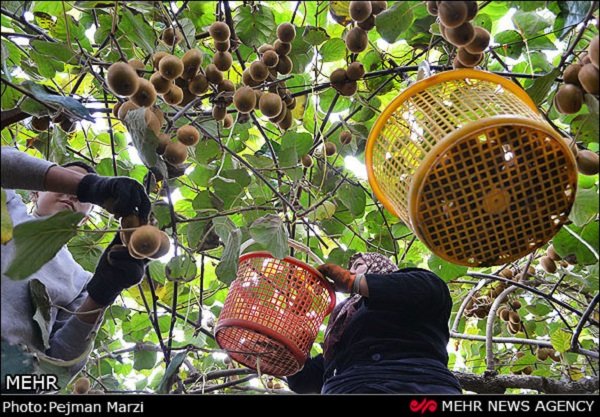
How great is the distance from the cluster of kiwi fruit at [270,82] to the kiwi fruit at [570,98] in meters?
0.64

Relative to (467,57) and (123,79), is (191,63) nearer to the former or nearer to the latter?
(123,79)

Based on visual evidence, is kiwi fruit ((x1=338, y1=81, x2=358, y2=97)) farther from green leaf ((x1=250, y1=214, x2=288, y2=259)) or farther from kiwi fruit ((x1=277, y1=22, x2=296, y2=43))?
green leaf ((x1=250, y1=214, x2=288, y2=259))

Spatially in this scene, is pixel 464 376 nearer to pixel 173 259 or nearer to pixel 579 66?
pixel 173 259

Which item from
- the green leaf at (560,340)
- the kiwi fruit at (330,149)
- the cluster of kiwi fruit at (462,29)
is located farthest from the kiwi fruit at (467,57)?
the green leaf at (560,340)

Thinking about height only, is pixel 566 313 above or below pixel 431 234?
above

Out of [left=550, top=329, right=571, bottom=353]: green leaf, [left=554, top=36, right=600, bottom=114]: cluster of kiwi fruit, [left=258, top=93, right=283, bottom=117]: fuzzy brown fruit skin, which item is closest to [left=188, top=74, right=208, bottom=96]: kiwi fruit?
[left=258, top=93, right=283, bottom=117]: fuzzy brown fruit skin

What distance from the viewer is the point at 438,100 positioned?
3.93 ft

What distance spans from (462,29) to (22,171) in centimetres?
88

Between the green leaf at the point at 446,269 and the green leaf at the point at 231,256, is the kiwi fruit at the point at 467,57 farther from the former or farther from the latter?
the green leaf at the point at 446,269

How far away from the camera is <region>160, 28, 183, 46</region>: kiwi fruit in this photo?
1.53 metres

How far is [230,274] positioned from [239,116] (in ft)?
1.44

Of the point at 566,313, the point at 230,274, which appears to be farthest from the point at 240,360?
the point at 566,313

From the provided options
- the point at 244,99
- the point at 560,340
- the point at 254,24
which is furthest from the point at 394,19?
the point at 560,340

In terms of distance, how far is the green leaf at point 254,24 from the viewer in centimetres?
166
